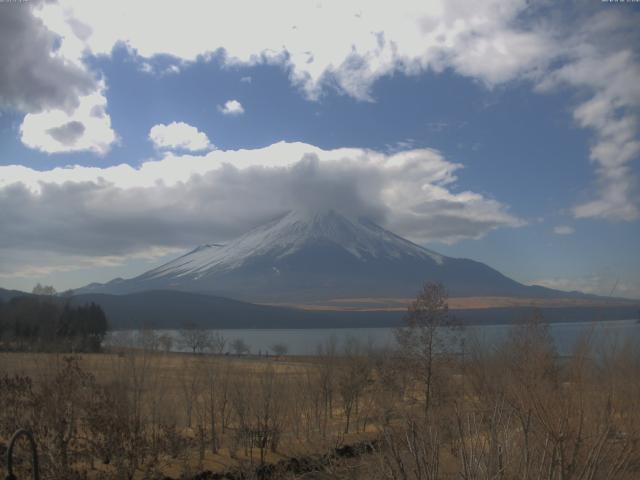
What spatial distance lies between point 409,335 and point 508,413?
20.9 m

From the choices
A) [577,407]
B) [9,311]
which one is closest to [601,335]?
[577,407]

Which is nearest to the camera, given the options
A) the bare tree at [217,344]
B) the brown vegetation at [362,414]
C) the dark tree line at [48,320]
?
the brown vegetation at [362,414]

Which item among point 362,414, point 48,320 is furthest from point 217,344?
point 362,414

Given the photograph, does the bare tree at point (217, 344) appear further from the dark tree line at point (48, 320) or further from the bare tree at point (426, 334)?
the bare tree at point (426, 334)

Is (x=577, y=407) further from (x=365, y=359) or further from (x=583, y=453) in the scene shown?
(x=365, y=359)

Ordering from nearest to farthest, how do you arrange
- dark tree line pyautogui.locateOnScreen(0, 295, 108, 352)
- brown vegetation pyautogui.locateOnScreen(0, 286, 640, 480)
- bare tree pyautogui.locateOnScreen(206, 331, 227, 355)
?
1. brown vegetation pyautogui.locateOnScreen(0, 286, 640, 480)
2. bare tree pyautogui.locateOnScreen(206, 331, 227, 355)
3. dark tree line pyautogui.locateOnScreen(0, 295, 108, 352)

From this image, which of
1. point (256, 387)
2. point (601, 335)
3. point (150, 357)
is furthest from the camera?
point (256, 387)

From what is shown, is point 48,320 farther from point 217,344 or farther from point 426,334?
point 426,334

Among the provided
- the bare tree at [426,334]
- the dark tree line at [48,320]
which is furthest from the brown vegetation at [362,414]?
the dark tree line at [48,320]

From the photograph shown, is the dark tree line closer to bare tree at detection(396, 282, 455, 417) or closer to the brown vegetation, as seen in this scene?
the brown vegetation

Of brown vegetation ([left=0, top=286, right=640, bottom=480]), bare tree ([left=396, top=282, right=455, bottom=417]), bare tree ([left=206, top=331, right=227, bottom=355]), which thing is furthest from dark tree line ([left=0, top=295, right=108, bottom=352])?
bare tree ([left=396, top=282, right=455, bottom=417])

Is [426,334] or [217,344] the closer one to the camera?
[426,334]

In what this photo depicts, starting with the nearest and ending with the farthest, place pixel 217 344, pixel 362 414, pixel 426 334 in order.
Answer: pixel 426 334 < pixel 362 414 < pixel 217 344

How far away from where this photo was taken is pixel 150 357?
61.9ft
